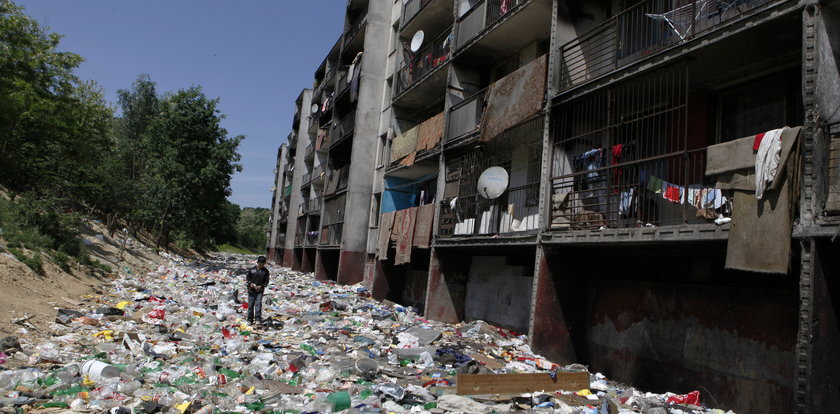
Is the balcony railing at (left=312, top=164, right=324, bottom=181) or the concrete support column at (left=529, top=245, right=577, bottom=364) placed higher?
the balcony railing at (left=312, top=164, right=324, bottom=181)

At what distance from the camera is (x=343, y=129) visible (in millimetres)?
24531

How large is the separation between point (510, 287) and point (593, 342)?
10.0 feet

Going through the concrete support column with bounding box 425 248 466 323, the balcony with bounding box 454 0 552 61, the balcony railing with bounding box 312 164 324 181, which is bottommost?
the concrete support column with bounding box 425 248 466 323

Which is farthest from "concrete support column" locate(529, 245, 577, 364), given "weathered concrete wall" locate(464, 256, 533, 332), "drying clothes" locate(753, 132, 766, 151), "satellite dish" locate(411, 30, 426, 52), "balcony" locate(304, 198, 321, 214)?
"balcony" locate(304, 198, 321, 214)

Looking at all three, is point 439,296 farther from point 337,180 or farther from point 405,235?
point 337,180

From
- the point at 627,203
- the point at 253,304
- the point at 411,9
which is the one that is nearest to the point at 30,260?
the point at 253,304

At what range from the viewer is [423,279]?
16.5 meters

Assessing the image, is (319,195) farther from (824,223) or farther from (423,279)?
(824,223)

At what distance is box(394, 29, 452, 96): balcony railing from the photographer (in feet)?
52.1

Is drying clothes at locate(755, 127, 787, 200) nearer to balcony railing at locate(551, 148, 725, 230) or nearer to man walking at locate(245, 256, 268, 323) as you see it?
balcony railing at locate(551, 148, 725, 230)

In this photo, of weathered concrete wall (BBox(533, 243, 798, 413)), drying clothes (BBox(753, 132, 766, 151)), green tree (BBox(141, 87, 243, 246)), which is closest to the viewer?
drying clothes (BBox(753, 132, 766, 151))

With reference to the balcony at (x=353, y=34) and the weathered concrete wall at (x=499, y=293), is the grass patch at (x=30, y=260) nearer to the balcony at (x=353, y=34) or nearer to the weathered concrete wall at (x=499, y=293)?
the weathered concrete wall at (x=499, y=293)

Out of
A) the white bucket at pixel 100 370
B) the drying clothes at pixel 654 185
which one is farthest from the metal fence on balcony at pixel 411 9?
the white bucket at pixel 100 370

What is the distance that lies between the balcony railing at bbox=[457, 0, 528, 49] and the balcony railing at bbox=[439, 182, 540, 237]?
418 cm
